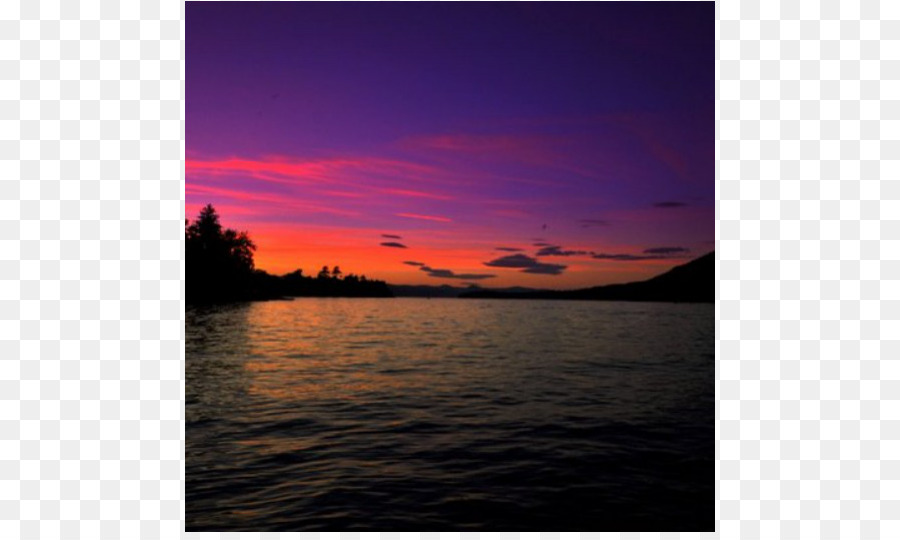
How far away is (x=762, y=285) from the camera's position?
40.5 ft

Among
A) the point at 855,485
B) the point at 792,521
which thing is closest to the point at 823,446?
the point at 855,485

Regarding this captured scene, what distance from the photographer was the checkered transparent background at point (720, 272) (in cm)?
1095

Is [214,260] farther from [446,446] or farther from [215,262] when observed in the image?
[446,446]

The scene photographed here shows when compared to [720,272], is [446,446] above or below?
below

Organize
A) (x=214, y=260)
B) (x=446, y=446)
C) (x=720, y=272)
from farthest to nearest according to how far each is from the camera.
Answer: (x=214, y=260) → (x=446, y=446) → (x=720, y=272)

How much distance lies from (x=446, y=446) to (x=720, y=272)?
8.19 meters

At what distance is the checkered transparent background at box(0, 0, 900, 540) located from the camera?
1095 centimetres

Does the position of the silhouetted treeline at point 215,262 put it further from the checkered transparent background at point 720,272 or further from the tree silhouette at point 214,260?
the checkered transparent background at point 720,272

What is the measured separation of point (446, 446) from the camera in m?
15.1

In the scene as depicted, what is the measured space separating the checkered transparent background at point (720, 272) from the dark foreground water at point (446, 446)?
180 centimetres

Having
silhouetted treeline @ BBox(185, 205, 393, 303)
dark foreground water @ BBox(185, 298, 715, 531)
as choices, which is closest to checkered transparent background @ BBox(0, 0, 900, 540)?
dark foreground water @ BBox(185, 298, 715, 531)

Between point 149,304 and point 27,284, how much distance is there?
7.65ft

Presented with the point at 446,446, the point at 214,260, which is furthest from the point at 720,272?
the point at 214,260

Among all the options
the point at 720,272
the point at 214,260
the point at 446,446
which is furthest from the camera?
the point at 214,260
